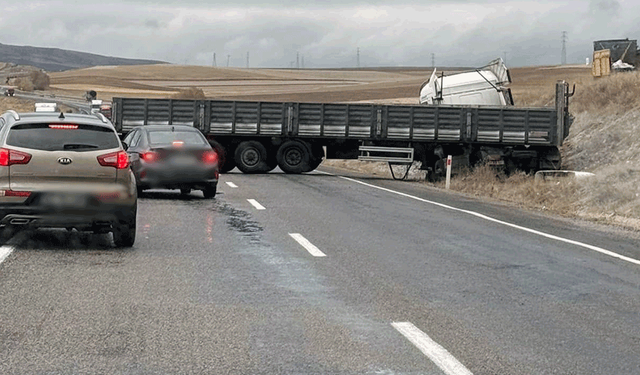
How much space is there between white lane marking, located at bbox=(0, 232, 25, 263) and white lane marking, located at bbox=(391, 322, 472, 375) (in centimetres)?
497

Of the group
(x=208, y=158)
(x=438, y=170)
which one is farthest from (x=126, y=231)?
(x=438, y=170)

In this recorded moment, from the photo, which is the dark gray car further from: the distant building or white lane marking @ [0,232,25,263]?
the distant building

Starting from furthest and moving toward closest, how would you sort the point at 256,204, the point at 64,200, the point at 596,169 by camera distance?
1. the point at 596,169
2. the point at 256,204
3. the point at 64,200

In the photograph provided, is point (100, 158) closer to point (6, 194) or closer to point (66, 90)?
point (6, 194)

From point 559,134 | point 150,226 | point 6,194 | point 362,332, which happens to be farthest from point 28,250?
point 559,134

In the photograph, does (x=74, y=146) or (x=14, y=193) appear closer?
(x=14, y=193)

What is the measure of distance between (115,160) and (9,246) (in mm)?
1613

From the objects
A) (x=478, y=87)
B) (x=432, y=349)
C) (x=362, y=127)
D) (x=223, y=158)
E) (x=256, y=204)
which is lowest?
(x=432, y=349)

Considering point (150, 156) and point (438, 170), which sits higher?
point (150, 156)

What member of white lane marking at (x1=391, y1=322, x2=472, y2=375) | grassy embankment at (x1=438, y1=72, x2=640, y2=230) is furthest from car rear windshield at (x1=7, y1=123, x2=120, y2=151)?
grassy embankment at (x1=438, y1=72, x2=640, y2=230)

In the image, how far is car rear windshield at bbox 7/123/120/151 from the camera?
11148 mm

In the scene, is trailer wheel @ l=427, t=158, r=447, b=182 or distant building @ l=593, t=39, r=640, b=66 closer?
trailer wheel @ l=427, t=158, r=447, b=182

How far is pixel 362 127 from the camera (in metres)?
30.0

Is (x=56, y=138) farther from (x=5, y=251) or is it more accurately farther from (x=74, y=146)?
(x=5, y=251)
